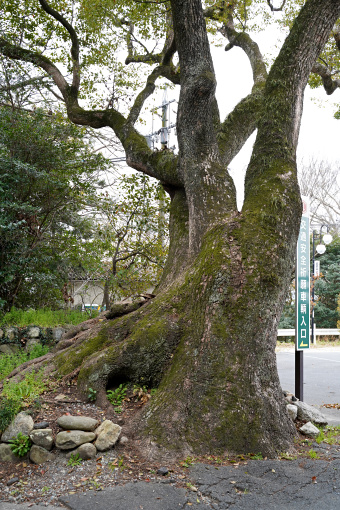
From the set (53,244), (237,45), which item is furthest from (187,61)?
(53,244)

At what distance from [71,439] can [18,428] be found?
538 millimetres

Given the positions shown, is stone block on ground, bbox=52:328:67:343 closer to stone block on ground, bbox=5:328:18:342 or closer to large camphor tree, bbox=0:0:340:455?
stone block on ground, bbox=5:328:18:342

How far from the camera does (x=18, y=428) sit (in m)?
3.94

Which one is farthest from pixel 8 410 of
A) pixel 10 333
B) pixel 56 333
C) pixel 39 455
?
pixel 56 333

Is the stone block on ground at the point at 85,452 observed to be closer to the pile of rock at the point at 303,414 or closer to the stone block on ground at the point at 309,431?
the stone block on ground at the point at 309,431

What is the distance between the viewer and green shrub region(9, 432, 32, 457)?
12.5 feet

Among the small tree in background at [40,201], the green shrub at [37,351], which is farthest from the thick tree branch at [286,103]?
the small tree in background at [40,201]

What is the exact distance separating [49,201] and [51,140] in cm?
154

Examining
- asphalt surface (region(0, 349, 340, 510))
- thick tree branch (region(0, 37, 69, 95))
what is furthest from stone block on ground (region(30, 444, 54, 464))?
thick tree branch (region(0, 37, 69, 95))

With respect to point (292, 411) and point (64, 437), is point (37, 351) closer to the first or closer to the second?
point (64, 437)

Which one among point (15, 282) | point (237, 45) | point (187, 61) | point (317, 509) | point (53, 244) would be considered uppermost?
point (237, 45)

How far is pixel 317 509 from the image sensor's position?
322 cm

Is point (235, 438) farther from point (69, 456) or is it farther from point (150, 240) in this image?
point (150, 240)

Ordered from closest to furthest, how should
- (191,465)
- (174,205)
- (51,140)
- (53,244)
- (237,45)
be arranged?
(191,465) → (174,205) → (237,45) → (51,140) → (53,244)
